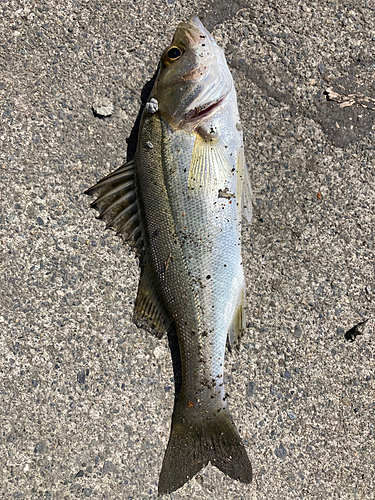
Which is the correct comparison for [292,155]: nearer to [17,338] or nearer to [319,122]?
[319,122]

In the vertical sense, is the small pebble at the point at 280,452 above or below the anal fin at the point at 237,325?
below

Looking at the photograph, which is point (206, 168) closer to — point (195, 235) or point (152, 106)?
point (195, 235)

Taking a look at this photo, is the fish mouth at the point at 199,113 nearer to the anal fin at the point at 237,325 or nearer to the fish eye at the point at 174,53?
the fish eye at the point at 174,53

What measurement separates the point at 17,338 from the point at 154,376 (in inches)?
32.1

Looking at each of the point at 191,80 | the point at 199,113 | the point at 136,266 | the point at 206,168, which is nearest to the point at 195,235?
the point at 206,168

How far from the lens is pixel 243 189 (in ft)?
6.83

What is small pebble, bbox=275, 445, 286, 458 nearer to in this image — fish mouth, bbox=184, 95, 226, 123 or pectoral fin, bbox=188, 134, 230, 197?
pectoral fin, bbox=188, 134, 230, 197

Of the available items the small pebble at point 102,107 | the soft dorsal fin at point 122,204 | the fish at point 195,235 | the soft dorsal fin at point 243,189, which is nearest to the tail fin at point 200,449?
the fish at point 195,235

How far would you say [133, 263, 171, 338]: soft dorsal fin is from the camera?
201cm

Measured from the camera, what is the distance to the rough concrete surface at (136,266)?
80.6 inches

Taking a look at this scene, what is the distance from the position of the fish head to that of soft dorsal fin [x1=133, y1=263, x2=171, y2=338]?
85 centimetres

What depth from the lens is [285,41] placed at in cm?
233

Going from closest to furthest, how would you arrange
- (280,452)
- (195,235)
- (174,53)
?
(195,235)
(174,53)
(280,452)

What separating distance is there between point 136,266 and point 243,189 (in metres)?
0.77
